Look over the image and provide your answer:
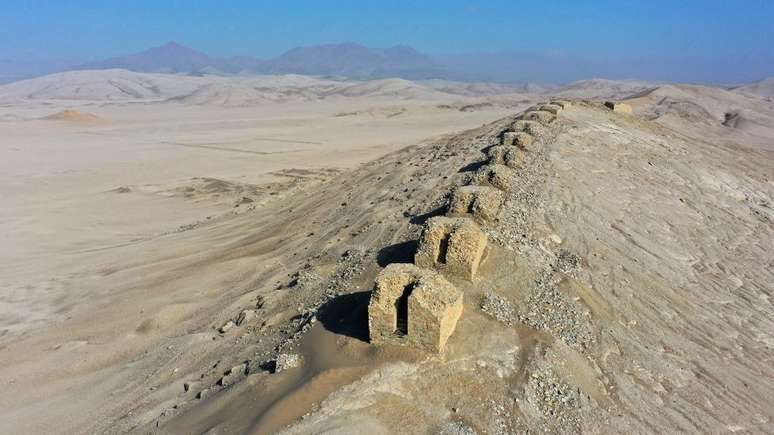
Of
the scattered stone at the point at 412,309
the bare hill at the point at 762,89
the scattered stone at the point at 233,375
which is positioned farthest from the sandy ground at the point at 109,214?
the bare hill at the point at 762,89

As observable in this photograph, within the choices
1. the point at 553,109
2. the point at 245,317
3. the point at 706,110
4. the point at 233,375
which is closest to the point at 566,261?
the point at 245,317

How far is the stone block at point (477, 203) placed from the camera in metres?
8.80

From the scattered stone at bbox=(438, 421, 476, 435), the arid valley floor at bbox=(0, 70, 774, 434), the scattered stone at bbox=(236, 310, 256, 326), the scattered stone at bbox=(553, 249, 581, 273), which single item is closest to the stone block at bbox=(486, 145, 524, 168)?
the arid valley floor at bbox=(0, 70, 774, 434)

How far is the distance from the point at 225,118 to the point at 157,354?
54.4m

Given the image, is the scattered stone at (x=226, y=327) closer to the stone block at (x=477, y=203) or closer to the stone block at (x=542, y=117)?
the stone block at (x=477, y=203)

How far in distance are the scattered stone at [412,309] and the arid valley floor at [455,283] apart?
0.20m

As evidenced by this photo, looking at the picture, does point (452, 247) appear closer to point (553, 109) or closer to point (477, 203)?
point (477, 203)

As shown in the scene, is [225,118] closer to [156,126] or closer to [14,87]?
[156,126]

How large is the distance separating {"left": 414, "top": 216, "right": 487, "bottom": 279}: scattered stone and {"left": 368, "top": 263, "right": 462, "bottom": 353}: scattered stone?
1.20m

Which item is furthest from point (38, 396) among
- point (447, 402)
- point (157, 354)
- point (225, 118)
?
point (225, 118)

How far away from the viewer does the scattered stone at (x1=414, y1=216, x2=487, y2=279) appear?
7176 millimetres

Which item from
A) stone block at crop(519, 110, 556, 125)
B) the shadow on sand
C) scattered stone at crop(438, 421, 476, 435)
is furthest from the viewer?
stone block at crop(519, 110, 556, 125)

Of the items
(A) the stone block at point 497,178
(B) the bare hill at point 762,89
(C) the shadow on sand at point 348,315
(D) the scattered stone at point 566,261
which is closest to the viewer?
(C) the shadow on sand at point 348,315

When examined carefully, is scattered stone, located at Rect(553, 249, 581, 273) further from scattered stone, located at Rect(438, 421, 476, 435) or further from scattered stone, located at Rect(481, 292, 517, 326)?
scattered stone, located at Rect(438, 421, 476, 435)
